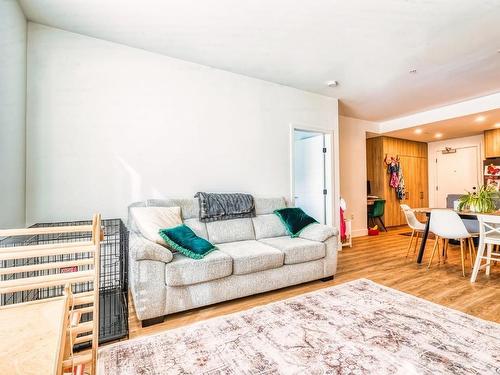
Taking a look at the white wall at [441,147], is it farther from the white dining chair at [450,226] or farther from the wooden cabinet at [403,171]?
the white dining chair at [450,226]

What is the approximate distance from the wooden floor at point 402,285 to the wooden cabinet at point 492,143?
2.90 meters

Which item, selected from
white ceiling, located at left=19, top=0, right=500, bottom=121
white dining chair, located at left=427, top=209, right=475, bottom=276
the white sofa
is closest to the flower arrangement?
white dining chair, located at left=427, top=209, right=475, bottom=276

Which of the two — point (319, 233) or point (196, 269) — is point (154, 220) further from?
point (319, 233)

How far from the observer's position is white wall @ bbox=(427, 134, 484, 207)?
6422mm

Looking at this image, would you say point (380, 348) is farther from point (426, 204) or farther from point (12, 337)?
point (426, 204)

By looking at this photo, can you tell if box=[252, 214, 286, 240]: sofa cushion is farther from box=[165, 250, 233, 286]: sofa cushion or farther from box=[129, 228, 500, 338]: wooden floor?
box=[165, 250, 233, 286]: sofa cushion

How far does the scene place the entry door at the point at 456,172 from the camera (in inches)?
258

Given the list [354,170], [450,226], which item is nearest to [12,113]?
[450,226]

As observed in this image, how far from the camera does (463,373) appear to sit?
1.43 metres

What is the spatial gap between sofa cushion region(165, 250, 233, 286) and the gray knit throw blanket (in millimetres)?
682

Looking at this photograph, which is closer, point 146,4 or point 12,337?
point 12,337

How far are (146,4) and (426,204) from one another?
8303 mm

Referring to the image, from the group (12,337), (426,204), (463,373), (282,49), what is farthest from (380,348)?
(426,204)

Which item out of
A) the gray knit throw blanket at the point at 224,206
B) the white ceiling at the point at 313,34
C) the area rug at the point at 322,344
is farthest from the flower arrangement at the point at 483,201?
the gray knit throw blanket at the point at 224,206
